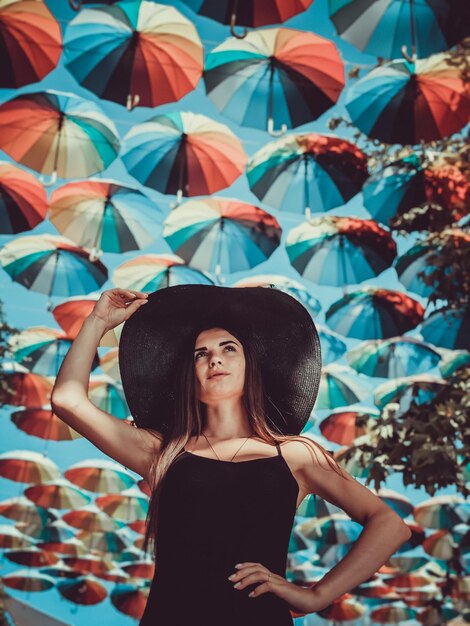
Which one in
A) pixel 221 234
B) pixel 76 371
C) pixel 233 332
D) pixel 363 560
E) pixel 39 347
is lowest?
pixel 363 560

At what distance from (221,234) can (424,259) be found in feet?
6.27

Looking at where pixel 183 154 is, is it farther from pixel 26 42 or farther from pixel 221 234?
pixel 26 42

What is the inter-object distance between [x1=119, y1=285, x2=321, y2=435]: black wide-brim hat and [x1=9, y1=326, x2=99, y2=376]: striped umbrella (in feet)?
21.7

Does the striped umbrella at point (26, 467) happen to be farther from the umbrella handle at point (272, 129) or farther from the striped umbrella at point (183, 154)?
the umbrella handle at point (272, 129)

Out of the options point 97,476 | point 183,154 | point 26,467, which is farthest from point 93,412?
point 26,467

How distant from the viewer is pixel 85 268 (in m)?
7.50

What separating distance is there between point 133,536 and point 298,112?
428 inches

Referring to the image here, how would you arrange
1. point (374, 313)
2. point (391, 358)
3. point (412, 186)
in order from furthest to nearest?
point (391, 358)
point (374, 313)
point (412, 186)

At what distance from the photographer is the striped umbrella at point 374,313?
304 inches

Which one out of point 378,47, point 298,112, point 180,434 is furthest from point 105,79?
point 180,434

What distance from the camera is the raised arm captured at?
1809 millimetres

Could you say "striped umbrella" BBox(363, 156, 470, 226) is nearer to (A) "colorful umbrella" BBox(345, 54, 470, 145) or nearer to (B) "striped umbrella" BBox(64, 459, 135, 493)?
(A) "colorful umbrella" BBox(345, 54, 470, 145)

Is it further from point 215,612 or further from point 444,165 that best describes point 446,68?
point 215,612

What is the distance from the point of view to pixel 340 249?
23.1ft
